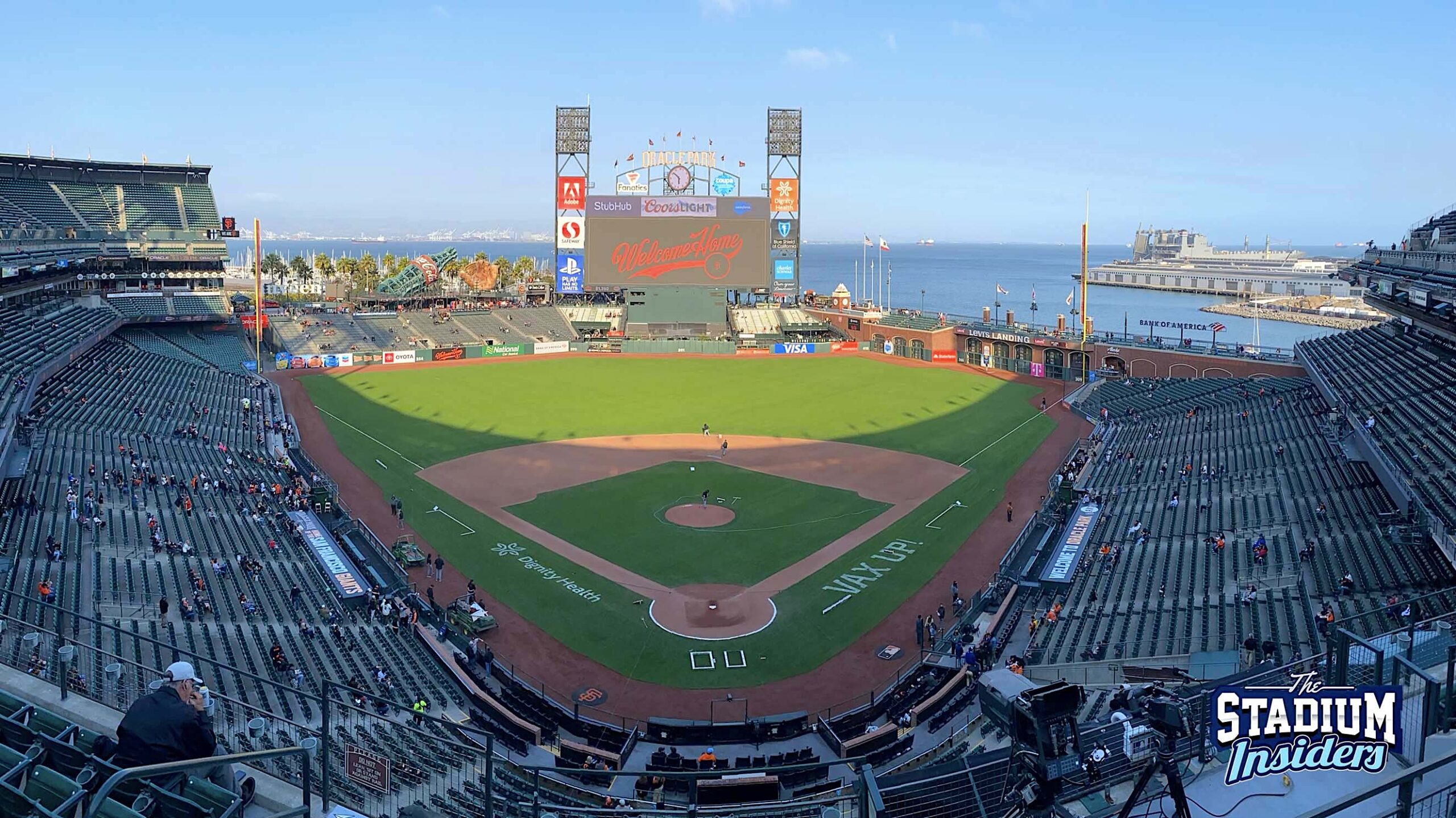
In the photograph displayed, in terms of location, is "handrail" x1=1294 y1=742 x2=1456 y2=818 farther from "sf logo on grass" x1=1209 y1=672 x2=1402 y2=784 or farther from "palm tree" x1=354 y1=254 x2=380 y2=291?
"palm tree" x1=354 y1=254 x2=380 y2=291

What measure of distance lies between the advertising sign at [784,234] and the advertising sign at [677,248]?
10.2 metres

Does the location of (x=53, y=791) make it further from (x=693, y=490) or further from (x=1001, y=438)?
(x=1001, y=438)

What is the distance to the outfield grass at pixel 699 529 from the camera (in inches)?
1232

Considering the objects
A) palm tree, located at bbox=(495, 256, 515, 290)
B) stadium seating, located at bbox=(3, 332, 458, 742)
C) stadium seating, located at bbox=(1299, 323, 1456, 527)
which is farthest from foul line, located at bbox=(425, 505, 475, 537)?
palm tree, located at bbox=(495, 256, 515, 290)

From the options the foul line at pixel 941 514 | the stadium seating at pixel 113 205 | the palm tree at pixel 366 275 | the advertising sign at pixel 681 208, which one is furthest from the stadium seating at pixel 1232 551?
the palm tree at pixel 366 275

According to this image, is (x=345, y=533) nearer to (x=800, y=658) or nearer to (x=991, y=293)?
(x=800, y=658)

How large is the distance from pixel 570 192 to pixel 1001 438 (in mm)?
48217

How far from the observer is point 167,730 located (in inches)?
323

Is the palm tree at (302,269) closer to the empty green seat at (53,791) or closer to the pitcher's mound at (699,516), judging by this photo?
the pitcher's mound at (699,516)

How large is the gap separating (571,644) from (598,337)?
5871 centimetres

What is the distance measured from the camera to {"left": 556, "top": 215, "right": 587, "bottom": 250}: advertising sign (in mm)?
81875

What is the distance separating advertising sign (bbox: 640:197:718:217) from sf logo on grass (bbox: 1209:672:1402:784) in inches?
2874

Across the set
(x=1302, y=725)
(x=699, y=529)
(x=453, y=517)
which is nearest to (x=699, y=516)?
(x=699, y=529)

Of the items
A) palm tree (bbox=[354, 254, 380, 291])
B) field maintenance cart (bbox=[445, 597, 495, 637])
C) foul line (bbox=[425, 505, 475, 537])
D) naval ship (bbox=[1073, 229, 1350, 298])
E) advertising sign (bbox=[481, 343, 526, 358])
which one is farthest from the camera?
naval ship (bbox=[1073, 229, 1350, 298])
